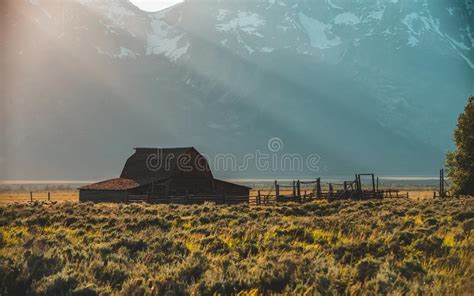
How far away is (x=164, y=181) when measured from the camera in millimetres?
52156

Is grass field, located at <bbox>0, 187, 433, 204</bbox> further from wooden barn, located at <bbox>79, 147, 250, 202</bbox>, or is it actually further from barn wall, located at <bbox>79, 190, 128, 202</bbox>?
wooden barn, located at <bbox>79, 147, 250, 202</bbox>

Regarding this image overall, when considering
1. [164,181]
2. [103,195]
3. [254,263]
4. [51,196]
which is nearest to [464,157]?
[164,181]

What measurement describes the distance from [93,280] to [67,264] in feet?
3.96

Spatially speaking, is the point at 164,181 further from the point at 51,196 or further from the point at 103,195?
the point at 51,196

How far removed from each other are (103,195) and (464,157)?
36.1 m

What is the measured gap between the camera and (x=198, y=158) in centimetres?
5641

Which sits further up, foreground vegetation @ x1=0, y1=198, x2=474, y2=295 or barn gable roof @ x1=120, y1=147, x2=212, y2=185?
barn gable roof @ x1=120, y1=147, x2=212, y2=185

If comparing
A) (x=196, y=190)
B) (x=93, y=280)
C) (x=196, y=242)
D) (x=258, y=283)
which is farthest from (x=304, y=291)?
(x=196, y=190)

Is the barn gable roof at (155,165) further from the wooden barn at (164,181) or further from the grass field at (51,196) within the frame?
the grass field at (51,196)

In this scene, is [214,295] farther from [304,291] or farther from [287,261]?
[287,261]

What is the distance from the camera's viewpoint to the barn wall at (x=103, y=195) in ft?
164

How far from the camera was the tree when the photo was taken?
42.1 m

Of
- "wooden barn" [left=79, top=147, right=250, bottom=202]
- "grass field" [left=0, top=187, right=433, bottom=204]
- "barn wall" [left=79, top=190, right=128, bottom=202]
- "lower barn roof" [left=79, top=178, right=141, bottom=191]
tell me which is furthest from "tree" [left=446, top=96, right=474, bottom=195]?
"barn wall" [left=79, top=190, right=128, bottom=202]

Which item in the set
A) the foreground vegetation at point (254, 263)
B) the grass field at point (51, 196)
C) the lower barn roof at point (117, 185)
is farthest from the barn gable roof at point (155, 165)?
the foreground vegetation at point (254, 263)
